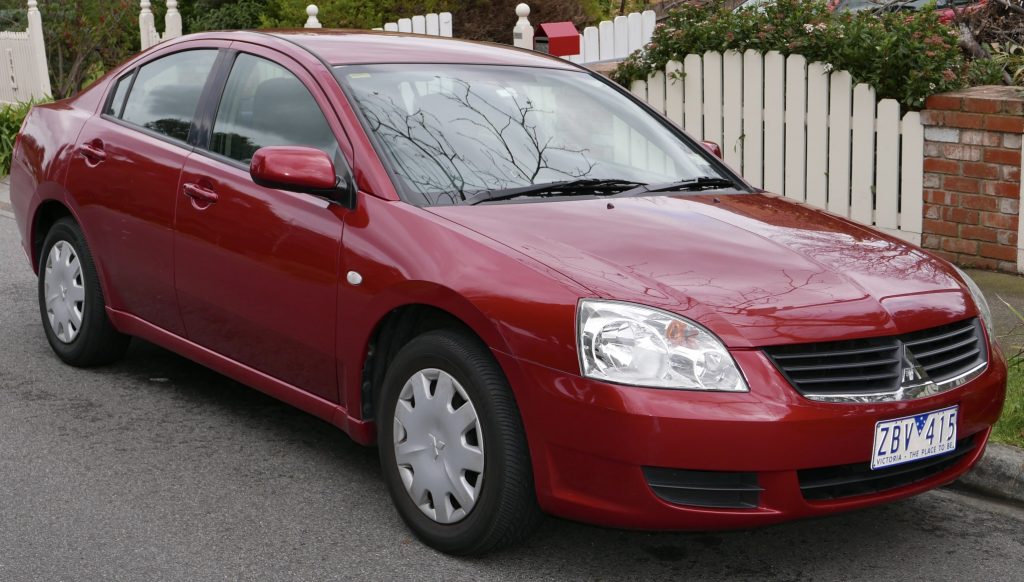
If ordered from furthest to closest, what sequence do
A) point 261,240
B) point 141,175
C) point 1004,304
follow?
1. point 1004,304
2. point 141,175
3. point 261,240

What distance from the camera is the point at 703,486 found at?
3705 millimetres

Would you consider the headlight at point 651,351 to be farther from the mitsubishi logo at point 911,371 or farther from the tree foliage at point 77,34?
the tree foliage at point 77,34

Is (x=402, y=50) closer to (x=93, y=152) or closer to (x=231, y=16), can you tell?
(x=93, y=152)

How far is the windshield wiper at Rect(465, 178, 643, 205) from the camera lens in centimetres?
448

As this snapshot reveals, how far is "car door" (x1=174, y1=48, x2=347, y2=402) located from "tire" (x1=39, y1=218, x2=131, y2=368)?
874 mm

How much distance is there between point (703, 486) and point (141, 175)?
2.91 metres

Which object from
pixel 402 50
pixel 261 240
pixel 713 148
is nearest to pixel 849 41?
pixel 713 148

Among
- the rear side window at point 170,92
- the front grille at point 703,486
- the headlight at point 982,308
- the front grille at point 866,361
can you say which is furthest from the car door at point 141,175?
the headlight at point 982,308

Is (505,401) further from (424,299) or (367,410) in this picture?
(367,410)

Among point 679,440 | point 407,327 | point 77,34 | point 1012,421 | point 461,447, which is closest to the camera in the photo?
point 679,440

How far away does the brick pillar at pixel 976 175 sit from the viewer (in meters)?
7.67

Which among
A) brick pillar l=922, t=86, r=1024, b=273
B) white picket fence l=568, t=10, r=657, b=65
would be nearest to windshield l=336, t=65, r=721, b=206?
brick pillar l=922, t=86, r=1024, b=273

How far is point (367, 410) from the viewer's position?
14.8 feet

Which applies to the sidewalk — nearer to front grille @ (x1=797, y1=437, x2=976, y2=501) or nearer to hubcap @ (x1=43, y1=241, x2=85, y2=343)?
front grille @ (x1=797, y1=437, x2=976, y2=501)
